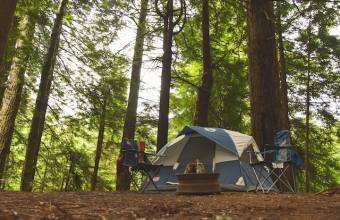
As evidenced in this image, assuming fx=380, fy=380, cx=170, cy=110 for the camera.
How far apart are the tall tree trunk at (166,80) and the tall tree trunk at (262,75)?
3.86 metres

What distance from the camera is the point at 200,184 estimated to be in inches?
266

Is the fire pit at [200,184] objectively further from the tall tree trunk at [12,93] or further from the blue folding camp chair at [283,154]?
the tall tree trunk at [12,93]

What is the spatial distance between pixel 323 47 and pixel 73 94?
10.4 meters

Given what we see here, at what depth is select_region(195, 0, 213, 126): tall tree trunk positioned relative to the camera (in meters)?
12.0

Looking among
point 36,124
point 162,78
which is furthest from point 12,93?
point 162,78

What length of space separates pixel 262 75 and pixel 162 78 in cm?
444

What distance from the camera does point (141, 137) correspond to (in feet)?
52.0

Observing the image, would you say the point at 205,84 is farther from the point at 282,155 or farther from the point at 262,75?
the point at 282,155

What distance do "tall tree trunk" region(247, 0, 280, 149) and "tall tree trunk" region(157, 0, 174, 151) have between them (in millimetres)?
3858

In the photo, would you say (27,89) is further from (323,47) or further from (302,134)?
(323,47)

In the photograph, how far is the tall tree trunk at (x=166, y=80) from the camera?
11867 millimetres

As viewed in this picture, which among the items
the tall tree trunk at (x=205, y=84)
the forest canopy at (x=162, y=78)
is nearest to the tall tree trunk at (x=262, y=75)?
the forest canopy at (x=162, y=78)

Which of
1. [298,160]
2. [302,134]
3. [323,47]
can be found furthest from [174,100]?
[298,160]

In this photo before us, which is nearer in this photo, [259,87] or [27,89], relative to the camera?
[259,87]
